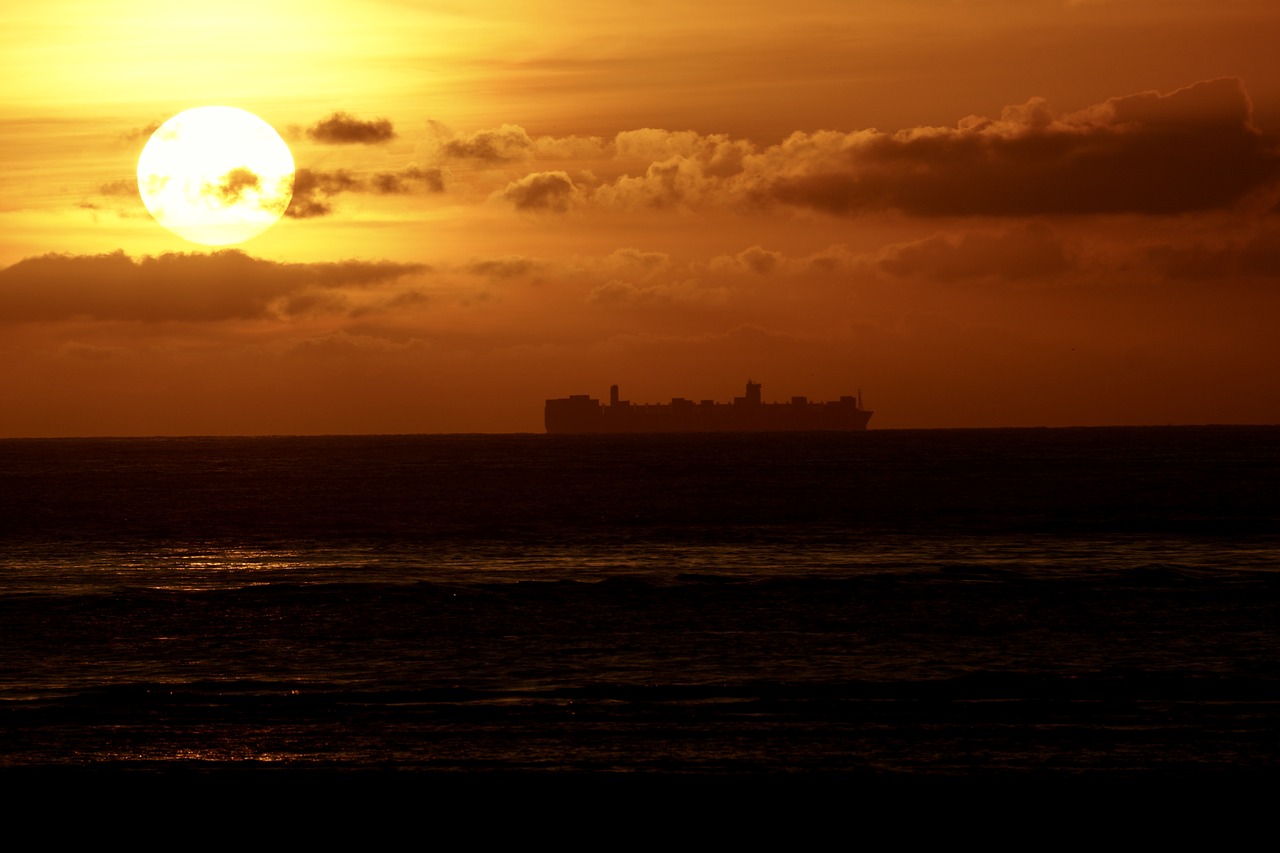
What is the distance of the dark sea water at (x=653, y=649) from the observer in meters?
21.0

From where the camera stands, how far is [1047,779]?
61.7 feet

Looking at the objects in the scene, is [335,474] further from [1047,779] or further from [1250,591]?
[1047,779]

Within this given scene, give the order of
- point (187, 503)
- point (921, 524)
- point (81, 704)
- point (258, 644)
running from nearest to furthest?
point (81, 704) → point (258, 644) → point (921, 524) → point (187, 503)

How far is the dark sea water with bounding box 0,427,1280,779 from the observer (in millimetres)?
21047

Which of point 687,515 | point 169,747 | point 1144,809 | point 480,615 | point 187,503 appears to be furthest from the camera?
point 187,503

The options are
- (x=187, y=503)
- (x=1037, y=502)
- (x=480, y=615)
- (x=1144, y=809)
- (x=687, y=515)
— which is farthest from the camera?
(x=187, y=503)

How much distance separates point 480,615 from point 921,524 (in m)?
48.3

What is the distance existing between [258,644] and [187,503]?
86318mm

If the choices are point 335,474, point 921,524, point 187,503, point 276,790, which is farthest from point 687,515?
point 335,474

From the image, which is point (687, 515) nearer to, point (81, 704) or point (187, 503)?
point (187, 503)

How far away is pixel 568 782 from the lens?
61.6ft

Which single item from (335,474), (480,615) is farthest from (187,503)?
(480,615)

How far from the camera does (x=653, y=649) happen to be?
3183 cm

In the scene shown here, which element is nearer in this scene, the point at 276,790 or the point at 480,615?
the point at 276,790
